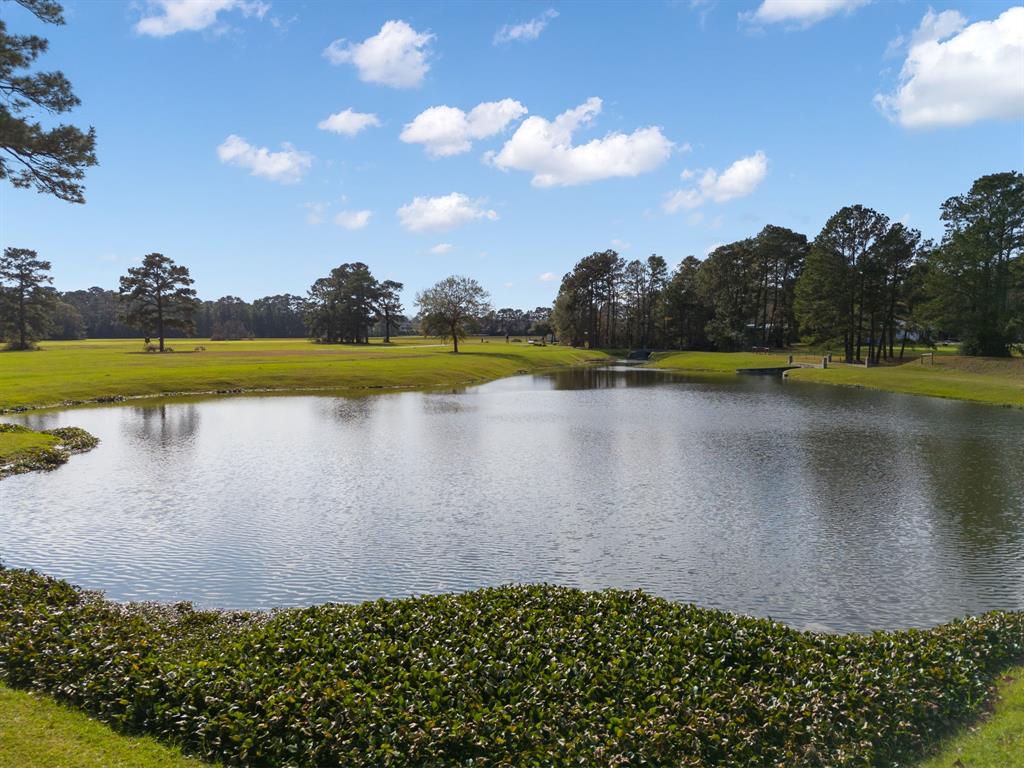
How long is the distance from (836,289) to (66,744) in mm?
92453

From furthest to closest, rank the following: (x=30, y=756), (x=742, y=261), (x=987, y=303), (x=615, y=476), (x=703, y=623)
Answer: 1. (x=742, y=261)
2. (x=987, y=303)
3. (x=615, y=476)
4. (x=703, y=623)
5. (x=30, y=756)

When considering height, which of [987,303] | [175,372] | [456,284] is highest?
[456,284]

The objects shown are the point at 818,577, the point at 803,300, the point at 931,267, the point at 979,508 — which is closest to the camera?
the point at 818,577

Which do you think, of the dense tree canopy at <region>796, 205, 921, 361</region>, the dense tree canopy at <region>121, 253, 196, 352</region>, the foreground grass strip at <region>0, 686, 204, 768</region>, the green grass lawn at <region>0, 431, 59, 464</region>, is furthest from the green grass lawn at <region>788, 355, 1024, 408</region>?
the dense tree canopy at <region>121, 253, 196, 352</region>

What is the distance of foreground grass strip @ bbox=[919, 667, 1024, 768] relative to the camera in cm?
791

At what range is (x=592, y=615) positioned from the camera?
11969 millimetres

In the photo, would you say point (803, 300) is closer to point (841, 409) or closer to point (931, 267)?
point (931, 267)

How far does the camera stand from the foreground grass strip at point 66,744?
7656 mm

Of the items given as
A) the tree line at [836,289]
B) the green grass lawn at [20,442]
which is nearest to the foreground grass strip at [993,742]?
the green grass lawn at [20,442]

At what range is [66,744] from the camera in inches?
316

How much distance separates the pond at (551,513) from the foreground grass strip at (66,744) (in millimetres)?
5657

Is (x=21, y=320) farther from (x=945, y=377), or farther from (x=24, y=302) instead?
(x=945, y=377)

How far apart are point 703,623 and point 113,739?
8.73 meters

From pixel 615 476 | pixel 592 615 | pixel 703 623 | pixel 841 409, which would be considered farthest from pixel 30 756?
pixel 841 409
